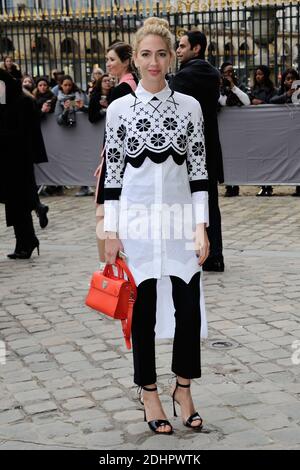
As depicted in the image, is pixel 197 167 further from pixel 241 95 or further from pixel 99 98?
pixel 99 98

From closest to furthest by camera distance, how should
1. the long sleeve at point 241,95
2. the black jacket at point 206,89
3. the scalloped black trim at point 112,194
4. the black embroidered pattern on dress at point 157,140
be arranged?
A: the black embroidered pattern on dress at point 157,140 → the scalloped black trim at point 112,194 → the black jacket at point 206,89 → the long sleeve at point 241,95

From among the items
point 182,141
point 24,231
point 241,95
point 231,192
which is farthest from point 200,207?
point 231,192

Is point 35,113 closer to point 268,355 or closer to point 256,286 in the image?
point 256,286

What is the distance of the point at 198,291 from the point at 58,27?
1502cm

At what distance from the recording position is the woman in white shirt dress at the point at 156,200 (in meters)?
3.97

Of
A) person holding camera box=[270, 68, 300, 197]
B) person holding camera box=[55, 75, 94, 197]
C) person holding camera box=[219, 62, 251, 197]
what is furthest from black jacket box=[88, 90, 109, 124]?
person holding camera box=[270, 68, 300, 197]

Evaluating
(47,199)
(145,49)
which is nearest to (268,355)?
(145,49)

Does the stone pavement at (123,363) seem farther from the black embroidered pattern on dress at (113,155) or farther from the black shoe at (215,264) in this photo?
the black embroidered pattern on dress at (113,155)

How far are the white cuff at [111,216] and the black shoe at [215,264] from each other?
3809 mm

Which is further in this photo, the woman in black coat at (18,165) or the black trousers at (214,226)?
the woman in black coat at (18,165)

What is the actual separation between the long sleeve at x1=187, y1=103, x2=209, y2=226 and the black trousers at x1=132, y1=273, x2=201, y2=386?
334 mm

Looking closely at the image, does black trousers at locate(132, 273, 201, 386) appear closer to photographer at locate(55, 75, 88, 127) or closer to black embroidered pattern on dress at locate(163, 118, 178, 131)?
black embroidered pattern on dress at locate(163, 118, 178, 131)

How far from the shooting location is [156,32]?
3984mm

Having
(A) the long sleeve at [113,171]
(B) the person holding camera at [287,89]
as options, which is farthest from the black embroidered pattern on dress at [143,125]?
(B) the person holding camera at [287,89]
